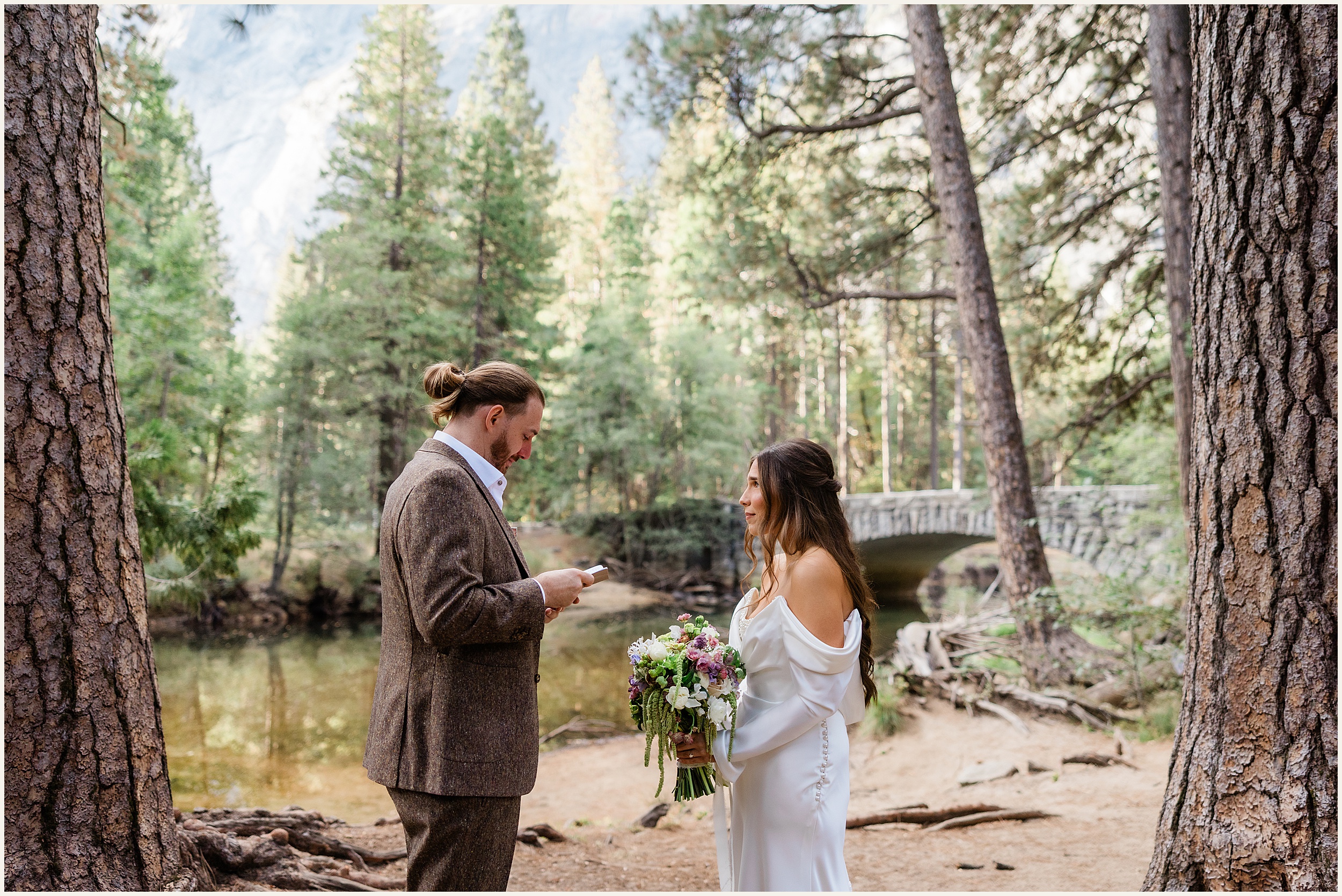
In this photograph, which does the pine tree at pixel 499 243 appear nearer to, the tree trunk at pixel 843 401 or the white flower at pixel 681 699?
the tree trunk at pixel 843 401

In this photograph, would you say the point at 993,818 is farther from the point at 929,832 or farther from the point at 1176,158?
the point at 1176,158

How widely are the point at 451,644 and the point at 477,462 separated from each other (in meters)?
0.48

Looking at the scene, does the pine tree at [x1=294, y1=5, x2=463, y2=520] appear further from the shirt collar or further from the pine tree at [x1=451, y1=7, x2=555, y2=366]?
the shirt collar

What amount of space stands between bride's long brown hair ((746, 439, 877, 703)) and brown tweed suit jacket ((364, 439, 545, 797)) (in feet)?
2.48

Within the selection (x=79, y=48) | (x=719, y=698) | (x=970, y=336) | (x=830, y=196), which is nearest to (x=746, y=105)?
(x=830, y=196)

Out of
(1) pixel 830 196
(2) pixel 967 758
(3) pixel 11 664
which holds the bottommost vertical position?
(2) pixel 967 758

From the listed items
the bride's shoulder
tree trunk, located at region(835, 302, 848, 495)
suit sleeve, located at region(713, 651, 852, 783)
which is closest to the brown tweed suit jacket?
suit sleeve, located at region(713, 651, 852, 783)

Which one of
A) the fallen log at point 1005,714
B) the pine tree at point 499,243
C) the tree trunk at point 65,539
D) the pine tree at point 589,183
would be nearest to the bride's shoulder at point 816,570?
the tree trunk at point 65,539

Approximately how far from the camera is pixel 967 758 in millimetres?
6059

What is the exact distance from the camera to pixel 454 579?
1931 mm

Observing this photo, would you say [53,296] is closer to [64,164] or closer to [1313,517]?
[64,164]

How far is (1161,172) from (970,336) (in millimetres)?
1880

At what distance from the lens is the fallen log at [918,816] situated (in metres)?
4.59

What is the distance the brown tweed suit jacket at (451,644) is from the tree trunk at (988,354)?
20.4ft
